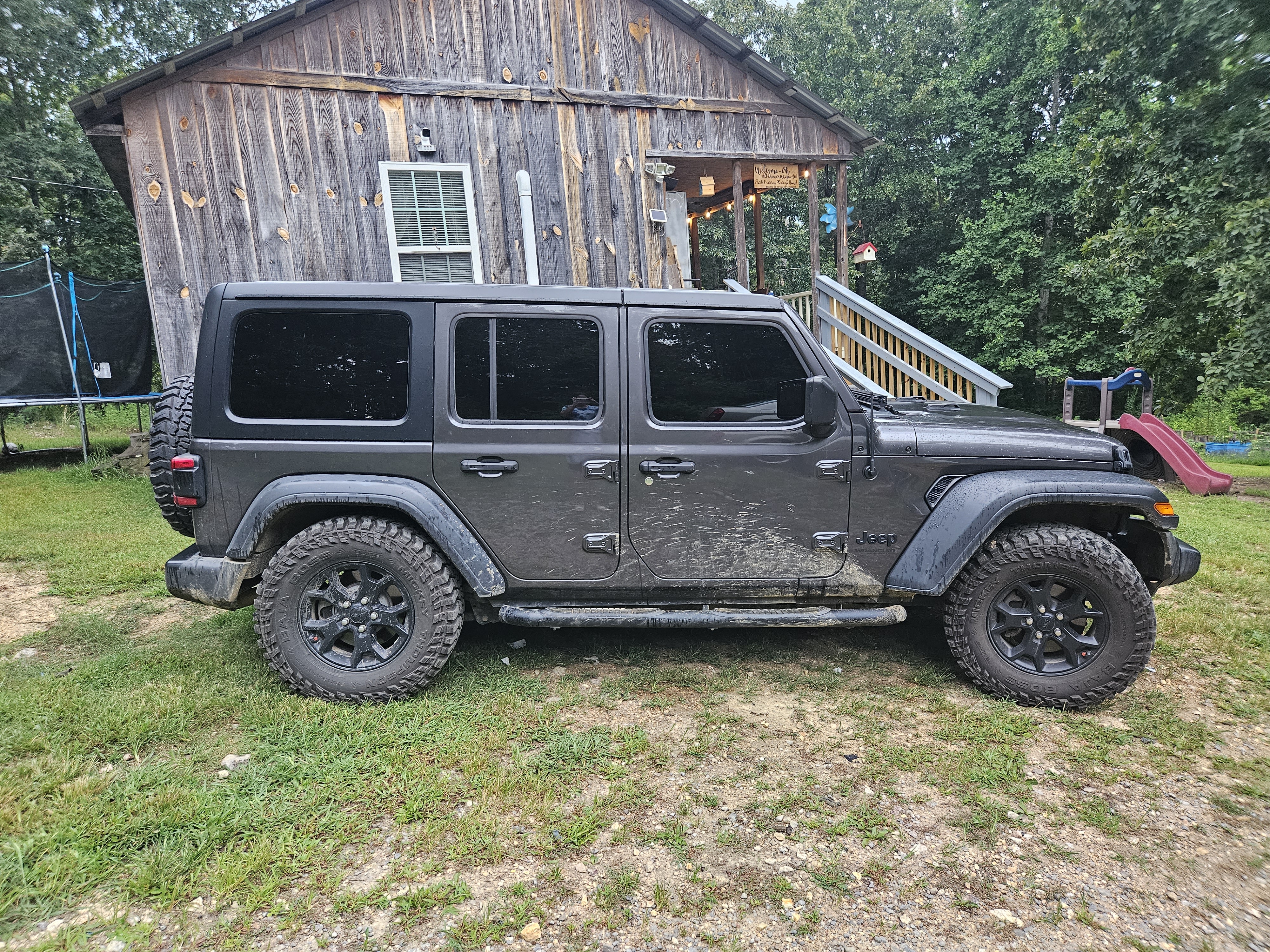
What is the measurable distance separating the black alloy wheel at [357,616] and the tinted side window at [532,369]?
97 cm

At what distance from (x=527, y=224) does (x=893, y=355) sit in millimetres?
4352

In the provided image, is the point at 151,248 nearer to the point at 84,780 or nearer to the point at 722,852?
the point at 84,780

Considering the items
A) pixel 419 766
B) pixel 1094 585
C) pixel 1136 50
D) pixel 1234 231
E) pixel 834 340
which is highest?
pixel 1136 50

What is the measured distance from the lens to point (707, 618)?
10.6 ft

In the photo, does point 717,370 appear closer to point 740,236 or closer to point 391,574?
point 391,574

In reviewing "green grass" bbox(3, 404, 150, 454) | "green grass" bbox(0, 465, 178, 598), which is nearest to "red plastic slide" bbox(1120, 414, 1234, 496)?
"green grass" bbox(0, 465, 178, 598)

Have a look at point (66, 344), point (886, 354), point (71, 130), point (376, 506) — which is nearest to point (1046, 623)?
point (376, 506)

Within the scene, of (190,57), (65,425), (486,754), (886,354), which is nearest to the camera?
(486,754)

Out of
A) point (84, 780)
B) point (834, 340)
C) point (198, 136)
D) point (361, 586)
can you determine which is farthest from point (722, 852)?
point (198, 136)

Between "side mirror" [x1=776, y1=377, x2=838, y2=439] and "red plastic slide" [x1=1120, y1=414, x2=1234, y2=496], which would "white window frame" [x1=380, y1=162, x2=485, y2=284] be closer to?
"side mirror" [x1=776, y1=377, x2=838, y2=439]

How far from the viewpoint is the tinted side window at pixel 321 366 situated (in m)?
3.17

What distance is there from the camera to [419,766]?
267 centimetres

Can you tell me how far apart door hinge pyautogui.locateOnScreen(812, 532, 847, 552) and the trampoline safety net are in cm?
1013

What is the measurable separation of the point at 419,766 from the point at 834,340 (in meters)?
7.52
